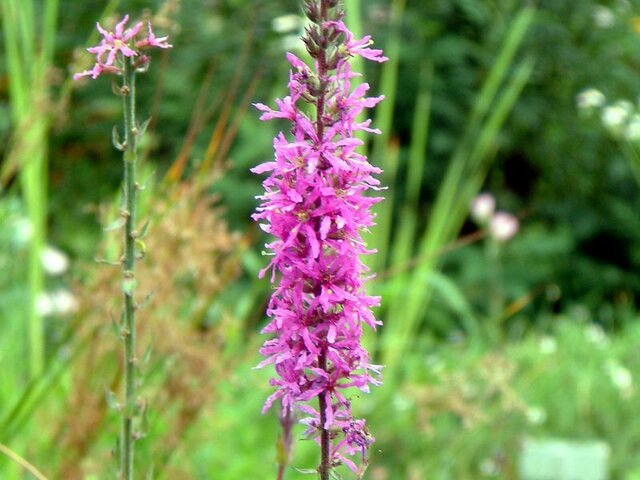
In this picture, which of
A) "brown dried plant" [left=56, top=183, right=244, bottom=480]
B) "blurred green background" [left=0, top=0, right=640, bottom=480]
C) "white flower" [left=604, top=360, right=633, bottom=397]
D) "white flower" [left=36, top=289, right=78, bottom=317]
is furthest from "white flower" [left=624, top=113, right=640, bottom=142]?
"white flower" [left=36, top=289, right=78, bottom=317]

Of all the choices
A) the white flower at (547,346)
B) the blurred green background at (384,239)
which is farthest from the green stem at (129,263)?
the white flower at (547,346)

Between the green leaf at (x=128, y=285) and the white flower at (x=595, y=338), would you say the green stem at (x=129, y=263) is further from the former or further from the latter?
the white flower at (x=595, y=338)

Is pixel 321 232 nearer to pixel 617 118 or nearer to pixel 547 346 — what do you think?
pixel 617 118

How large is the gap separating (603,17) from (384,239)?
2626 millimetres

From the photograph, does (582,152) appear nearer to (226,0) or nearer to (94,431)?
(226,0)

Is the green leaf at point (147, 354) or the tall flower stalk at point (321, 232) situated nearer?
the tall flower stalk at point (321, 232)

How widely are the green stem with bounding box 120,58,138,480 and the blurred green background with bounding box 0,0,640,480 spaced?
89cm

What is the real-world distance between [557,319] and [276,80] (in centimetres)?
220

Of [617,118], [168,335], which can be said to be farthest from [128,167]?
[617,118]

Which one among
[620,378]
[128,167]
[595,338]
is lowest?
[620,378]

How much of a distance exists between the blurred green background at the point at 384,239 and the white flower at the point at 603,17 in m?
0.02

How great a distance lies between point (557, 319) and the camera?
568 centimetres

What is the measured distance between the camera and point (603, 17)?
6398mm

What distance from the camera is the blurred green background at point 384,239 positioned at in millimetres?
2957
